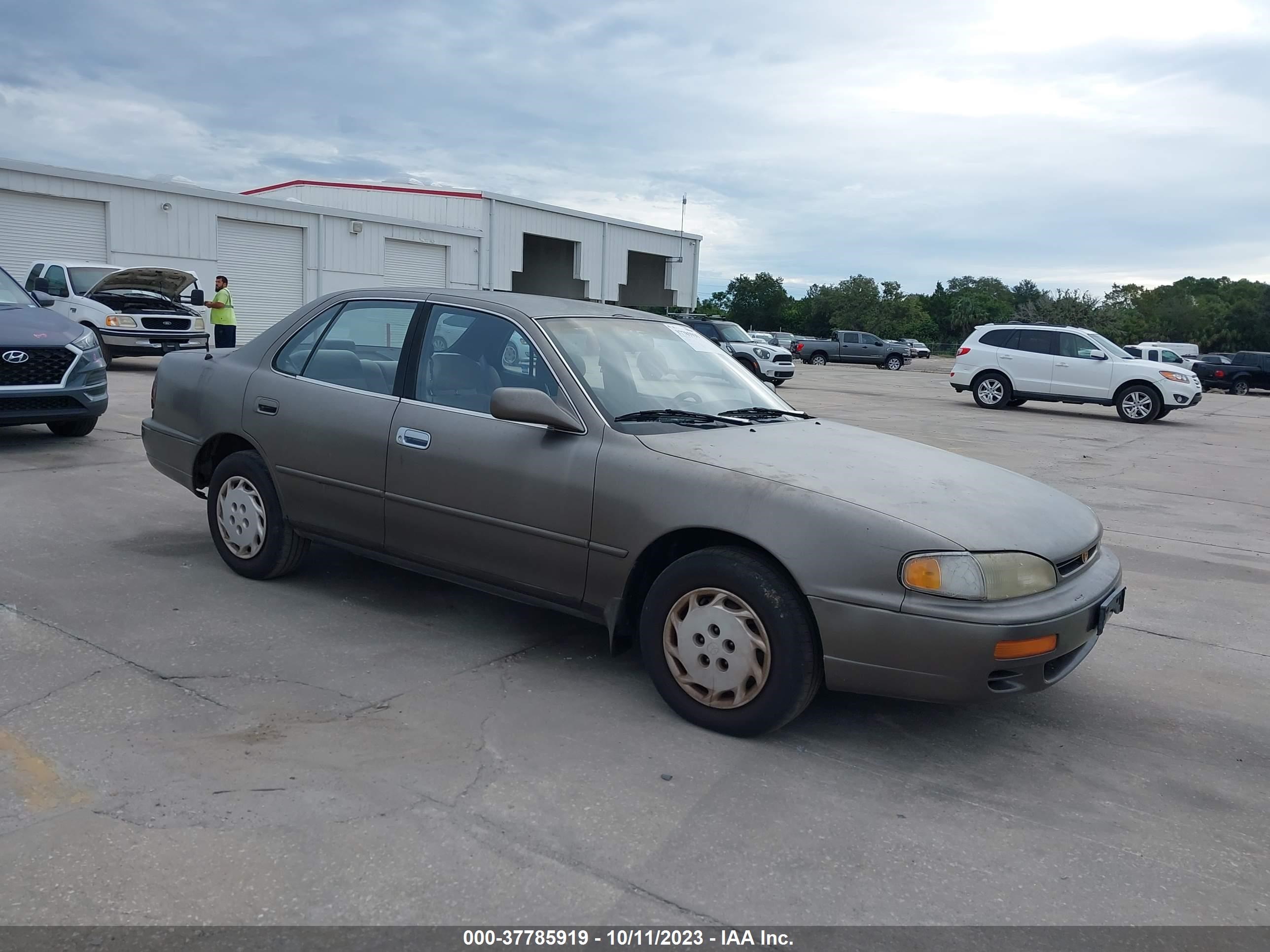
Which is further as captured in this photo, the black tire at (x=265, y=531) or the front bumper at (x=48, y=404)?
the front bumper at (x=48, y=404)

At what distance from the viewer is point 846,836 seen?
3004 millimetres

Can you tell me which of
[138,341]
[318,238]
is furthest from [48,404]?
[318,238]

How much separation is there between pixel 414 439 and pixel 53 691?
1.66m

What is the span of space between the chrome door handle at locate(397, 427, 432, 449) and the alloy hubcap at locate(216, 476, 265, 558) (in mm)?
1042

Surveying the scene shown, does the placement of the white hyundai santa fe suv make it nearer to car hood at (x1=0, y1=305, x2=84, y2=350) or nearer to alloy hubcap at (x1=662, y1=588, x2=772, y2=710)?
car hood at (x1=0, y1=305, x2=84, y2=350)

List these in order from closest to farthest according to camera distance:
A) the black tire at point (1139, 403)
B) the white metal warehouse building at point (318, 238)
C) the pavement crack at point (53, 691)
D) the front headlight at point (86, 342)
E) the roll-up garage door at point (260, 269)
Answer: the pavement crack at point (53, 691) → the front headlight at point (86, 342) → the black tire at point (1139, 403) → the white metal warehouse building at point (318, 238) → the roll-up garage door at point (260, 269)

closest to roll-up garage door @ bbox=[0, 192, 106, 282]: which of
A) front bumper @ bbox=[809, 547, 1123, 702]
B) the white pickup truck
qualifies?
the white pickup truck

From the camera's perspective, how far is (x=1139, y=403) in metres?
18.7

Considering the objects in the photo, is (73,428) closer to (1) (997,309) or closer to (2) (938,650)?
(2) (938,650)

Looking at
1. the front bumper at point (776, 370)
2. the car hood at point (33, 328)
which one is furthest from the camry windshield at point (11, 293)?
the front bumper at point (776, 370)

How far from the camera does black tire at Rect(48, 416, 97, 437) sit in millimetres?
9578

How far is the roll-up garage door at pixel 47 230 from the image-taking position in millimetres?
23125

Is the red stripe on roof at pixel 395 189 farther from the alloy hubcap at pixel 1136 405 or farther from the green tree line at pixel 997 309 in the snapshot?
the green tree line at pixel 997 309

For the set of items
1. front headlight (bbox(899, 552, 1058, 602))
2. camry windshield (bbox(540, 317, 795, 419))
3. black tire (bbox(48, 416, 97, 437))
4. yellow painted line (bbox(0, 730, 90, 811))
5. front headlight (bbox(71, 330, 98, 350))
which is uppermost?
camry windshield (bbox(540, 317, 795, 419))
